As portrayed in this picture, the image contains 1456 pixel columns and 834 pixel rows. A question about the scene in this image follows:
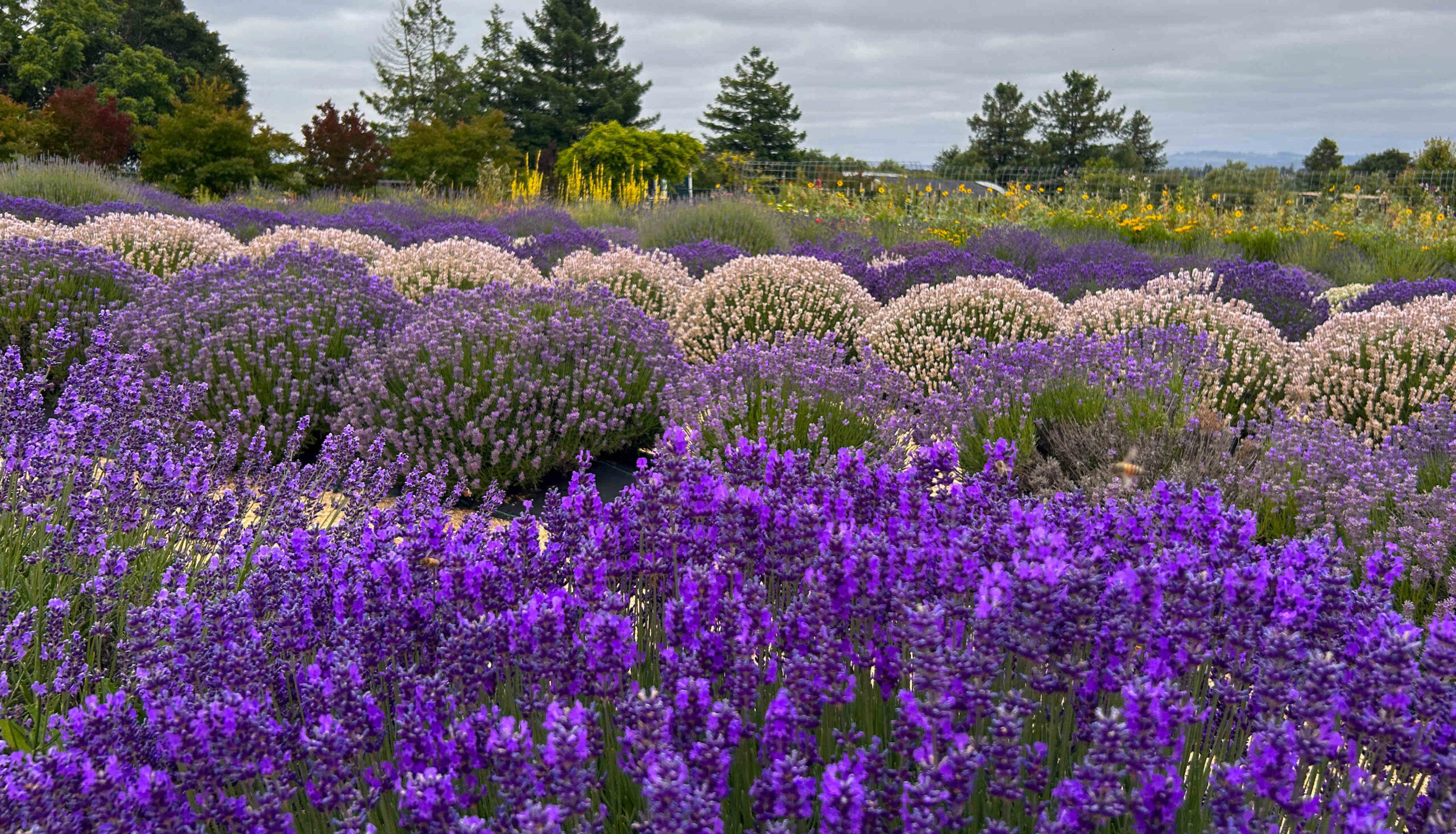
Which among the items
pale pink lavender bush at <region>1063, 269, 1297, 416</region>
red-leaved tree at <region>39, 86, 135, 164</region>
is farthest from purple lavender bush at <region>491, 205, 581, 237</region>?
red-leaved tree at <region>39, 86, 135, 164</region>

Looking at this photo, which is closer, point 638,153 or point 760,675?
point 760,675

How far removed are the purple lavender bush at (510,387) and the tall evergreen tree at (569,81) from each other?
40.7 meters

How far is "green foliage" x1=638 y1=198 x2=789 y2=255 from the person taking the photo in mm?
12609

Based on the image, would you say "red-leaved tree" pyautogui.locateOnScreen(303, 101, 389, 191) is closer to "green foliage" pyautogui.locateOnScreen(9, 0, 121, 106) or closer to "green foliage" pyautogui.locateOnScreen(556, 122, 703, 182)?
"green foliage" pyautogui.locateOnScreen(556, 122, 703, 182)

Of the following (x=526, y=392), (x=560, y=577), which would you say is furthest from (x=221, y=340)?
(x=560, y=577)

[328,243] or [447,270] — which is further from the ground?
[328,243]

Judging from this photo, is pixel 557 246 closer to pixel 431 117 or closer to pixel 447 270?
pixel 447 270

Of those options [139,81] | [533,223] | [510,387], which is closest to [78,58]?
[139,81]

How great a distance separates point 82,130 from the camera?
24766mm

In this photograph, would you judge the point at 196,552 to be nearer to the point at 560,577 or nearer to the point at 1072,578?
the point at 560,577

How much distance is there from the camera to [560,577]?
250 centimetres

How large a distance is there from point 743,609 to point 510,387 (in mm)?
3829

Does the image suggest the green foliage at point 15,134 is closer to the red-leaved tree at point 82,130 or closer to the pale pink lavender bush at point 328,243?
the red-leaved tree at point 82,130

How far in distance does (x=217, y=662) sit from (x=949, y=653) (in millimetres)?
1437
